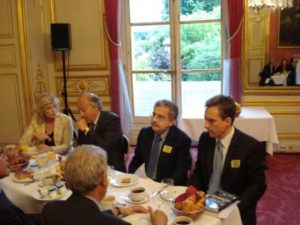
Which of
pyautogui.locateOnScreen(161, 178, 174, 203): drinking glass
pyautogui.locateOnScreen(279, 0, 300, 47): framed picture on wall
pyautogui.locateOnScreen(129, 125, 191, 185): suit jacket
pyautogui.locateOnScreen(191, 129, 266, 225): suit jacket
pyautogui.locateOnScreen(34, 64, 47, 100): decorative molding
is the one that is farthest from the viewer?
pyautogui.locateOnScreen(34, 64, 47, 100): decorative molding

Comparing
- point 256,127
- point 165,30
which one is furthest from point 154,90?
point 256,127

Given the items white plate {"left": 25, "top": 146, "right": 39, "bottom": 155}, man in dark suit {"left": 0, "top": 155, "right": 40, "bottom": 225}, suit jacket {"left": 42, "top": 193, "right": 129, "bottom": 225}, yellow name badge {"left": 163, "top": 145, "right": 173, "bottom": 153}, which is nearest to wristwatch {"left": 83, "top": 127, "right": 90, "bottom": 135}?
white plate {"left": 25, "top": 146, "right": 39, "bottom": 155}

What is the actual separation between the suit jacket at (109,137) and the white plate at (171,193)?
105cm

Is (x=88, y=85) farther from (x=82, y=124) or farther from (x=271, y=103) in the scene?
(x=271, y=103)

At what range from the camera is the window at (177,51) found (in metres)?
5.25

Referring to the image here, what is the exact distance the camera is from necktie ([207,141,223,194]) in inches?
91.0

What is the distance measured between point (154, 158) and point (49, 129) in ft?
4.13

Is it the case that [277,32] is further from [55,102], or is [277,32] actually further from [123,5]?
[55,102]

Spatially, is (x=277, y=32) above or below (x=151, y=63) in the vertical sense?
above

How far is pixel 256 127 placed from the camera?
429cm

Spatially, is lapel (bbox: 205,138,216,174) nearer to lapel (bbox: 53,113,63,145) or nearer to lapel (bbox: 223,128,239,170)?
lapel (bbox: 223,128,239,170)

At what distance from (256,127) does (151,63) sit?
1.96 m

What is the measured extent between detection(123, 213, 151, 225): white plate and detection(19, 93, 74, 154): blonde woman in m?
1.71

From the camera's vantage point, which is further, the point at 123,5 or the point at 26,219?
the point at 123,5
